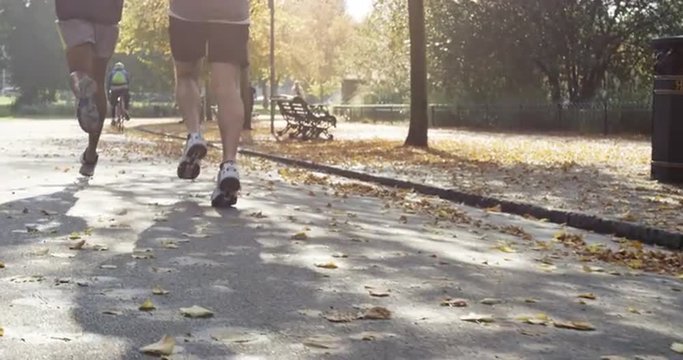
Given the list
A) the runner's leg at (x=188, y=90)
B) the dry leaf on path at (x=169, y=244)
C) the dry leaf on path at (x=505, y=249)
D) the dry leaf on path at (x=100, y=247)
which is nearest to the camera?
the dry leaf on path at (x=100, y=247)

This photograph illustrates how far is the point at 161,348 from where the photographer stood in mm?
3598

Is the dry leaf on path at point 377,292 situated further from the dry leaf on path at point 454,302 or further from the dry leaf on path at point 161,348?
the dry leaf on path at point 161,348

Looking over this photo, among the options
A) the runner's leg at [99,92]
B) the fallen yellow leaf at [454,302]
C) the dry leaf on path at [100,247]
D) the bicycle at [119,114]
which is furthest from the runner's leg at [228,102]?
the bicycle at [119,114]

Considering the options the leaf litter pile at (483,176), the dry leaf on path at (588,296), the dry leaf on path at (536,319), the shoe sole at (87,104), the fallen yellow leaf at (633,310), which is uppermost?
the shoe sole at (87,104)

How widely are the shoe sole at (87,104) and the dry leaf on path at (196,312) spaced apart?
→ 5010mm

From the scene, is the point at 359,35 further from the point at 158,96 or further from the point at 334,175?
the point at 334,175

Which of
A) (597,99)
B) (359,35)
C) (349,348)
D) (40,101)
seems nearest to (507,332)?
(349,348)

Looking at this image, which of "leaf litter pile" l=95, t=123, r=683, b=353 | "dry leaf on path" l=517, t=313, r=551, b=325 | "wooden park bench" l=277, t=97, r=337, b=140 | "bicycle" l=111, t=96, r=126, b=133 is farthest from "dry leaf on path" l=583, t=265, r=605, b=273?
"bicycle" l=111, t=96, r=126, b=133

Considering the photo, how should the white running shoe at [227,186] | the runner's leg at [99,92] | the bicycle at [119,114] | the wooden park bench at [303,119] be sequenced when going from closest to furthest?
the white running shoe at [227,186] < the runner's leg at [99,92] < the wooden park bench at [303,119] < the bicycle at [119,114]

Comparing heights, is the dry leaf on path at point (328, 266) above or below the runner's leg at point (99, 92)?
below

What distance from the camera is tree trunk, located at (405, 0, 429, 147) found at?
1983 centimetres

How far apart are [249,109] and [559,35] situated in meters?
10.8

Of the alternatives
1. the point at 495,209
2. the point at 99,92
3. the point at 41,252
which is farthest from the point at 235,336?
the point at 99,92

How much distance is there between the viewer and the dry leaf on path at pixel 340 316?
13.7ft
